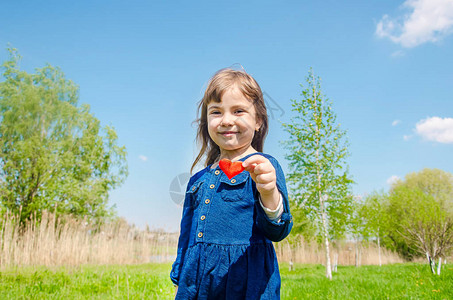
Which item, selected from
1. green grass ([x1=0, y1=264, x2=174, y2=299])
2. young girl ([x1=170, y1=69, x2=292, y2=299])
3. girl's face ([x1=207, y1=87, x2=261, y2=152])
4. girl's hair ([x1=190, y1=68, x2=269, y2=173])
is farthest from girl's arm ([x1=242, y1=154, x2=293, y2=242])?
green grass ([x1=0, y1=264, x2=174, y2=299])

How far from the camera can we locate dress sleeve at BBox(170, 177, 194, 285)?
188 cm

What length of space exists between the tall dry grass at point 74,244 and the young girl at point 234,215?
9352 millimetres

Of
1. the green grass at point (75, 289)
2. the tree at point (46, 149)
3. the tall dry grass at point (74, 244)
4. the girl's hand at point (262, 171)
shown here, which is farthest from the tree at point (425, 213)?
the tree at point (46, 149)

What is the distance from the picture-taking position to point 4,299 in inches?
173

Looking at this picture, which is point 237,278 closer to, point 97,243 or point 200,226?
point 200,226

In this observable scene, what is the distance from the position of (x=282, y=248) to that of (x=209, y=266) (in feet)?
53.6

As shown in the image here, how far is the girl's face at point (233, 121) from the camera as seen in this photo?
182cm

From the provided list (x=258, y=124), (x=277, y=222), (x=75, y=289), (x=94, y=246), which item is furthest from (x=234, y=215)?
(x=94, y=246)

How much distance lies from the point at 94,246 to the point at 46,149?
17.3 metres

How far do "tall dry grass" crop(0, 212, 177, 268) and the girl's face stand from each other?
959 centimetres

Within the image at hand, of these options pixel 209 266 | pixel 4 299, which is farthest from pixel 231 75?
pixel 4 299

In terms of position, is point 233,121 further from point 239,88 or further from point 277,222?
point 277,222

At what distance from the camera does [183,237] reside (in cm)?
199

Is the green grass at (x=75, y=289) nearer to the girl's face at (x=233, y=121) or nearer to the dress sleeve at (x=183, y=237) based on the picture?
the dress sleeve at (x=183, y=237)
